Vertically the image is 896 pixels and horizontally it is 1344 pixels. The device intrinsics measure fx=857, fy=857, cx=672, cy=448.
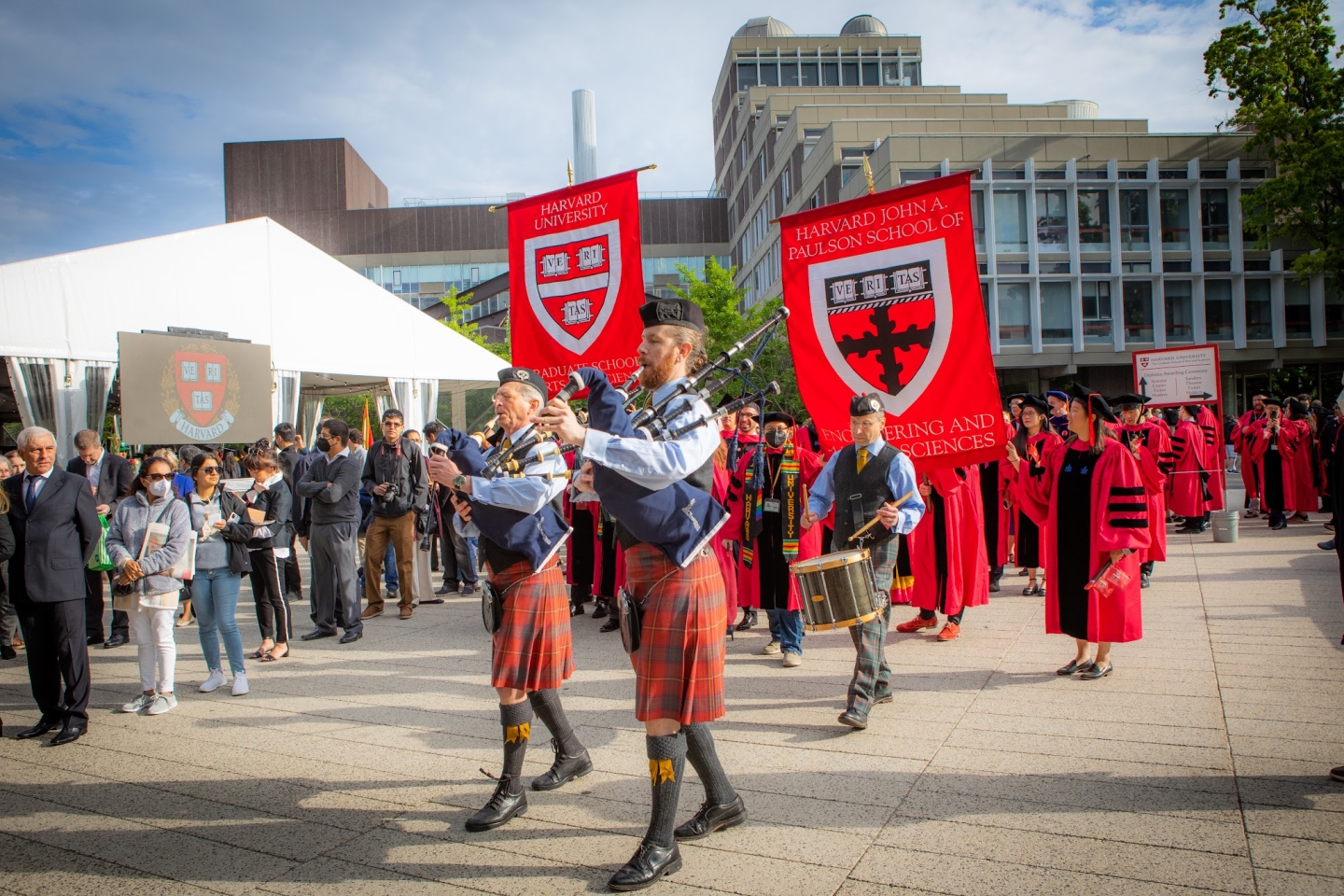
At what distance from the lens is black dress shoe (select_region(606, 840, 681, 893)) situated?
10.1ft

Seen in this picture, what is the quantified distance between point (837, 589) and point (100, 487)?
25.4ft

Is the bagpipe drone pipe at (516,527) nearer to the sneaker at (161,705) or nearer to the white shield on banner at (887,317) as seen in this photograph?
the white shield on banner at (887,317)

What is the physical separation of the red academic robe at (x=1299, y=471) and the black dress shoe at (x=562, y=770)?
14.6m

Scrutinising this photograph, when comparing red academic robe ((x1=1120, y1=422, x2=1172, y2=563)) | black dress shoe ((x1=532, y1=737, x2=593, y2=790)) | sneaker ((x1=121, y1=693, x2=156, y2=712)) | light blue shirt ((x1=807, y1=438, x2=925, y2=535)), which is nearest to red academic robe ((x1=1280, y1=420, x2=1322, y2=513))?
red academic robe ((x1=1120, y1=422, x2=1172, y2=563))

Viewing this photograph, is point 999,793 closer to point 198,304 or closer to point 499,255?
point 198,304

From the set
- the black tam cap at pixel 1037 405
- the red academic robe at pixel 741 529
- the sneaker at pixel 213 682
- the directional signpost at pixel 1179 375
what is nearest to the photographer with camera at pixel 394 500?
the sneaker at pixel 213 682

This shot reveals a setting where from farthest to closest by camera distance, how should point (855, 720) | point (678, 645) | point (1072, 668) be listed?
point (1072, 668)
point (855, 720)
point (678, 645)

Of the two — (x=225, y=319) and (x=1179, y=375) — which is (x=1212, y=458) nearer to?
(x=1179, y=375)

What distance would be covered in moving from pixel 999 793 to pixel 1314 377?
140 ft

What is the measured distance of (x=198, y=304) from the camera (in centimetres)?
1353

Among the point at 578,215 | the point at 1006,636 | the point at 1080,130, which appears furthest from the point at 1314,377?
the point at 578,215

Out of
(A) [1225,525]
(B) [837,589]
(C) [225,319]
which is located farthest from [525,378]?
(A) [1225,525]

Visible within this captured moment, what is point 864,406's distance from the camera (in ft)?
17.1

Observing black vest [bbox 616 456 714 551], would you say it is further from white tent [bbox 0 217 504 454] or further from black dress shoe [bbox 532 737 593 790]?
white tent [bbox 0 217 504 454]
